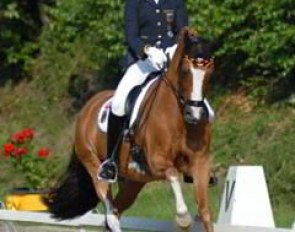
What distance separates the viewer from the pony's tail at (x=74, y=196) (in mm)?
13031

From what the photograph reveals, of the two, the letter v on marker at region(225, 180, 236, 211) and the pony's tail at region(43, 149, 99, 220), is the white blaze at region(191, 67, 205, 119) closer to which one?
the letter v on marker at region(225, 180, 236, 211)

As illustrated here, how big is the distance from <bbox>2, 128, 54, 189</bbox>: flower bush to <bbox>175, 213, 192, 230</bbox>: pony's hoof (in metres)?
8.42

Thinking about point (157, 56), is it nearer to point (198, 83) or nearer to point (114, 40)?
point (198, 83)

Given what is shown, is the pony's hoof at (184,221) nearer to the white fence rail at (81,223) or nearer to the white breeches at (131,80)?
the white fence rail at (81,223)

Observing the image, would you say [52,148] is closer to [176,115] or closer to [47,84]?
[47,84]

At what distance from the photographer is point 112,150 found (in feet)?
39.4

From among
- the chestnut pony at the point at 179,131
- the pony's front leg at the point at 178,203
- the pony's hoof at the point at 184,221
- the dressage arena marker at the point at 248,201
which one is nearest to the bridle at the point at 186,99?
the chestnut pony at the point at 179,131

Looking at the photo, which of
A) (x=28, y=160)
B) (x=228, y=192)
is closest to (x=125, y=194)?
(x=228, y=192)

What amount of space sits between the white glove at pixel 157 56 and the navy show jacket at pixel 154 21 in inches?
7.7

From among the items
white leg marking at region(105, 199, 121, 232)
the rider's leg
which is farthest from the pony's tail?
the rider's leg

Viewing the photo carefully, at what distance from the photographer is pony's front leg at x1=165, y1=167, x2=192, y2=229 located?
34.3 feet

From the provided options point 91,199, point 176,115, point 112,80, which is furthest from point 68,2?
point 176,115

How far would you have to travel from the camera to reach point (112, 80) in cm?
2361

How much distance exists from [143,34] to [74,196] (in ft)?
6.92
